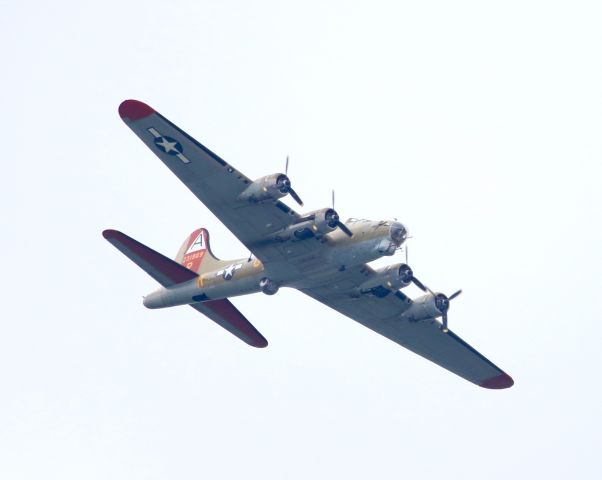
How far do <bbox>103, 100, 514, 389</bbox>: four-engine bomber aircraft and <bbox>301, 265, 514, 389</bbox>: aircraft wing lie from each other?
0.05 metres

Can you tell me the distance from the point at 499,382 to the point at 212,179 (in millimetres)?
21972

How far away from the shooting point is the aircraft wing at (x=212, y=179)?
5491cm

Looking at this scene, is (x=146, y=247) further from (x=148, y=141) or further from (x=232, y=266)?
(x=148, y=141)

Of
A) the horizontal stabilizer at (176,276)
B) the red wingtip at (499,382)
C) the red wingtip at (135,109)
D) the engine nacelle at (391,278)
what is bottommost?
the horizontal stabilizer at (176,276)

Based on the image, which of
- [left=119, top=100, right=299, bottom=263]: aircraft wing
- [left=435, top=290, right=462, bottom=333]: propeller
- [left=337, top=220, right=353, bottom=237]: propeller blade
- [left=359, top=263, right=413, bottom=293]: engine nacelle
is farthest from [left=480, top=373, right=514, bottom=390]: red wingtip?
A: [left=119, top=100, right=299, bottom=263]: aircraft wing

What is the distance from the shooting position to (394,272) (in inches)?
2389

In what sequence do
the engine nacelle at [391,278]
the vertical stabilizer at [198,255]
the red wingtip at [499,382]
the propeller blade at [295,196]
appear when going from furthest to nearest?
the red wingtip at [499,382] < the vertical stabilizer at [198,255] < the engine nacelle at [391,278] < the propeller blade at [295,196]

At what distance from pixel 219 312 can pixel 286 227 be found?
9569 millimetres

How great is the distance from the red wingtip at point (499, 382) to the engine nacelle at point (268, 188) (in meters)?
19.6

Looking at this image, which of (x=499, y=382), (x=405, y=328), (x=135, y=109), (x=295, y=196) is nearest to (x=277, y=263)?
(x=295, y=196)

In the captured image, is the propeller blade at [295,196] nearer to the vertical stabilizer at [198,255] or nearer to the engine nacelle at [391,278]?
the engine nacelle at [391,278]

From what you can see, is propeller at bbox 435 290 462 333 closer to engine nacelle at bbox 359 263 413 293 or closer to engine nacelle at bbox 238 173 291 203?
engine nacelle at bbox 359 263 413 293

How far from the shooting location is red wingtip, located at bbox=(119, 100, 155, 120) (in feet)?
179

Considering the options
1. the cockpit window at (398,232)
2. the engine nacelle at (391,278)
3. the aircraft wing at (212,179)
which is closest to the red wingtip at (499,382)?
the engine nacelle at (391,278)
